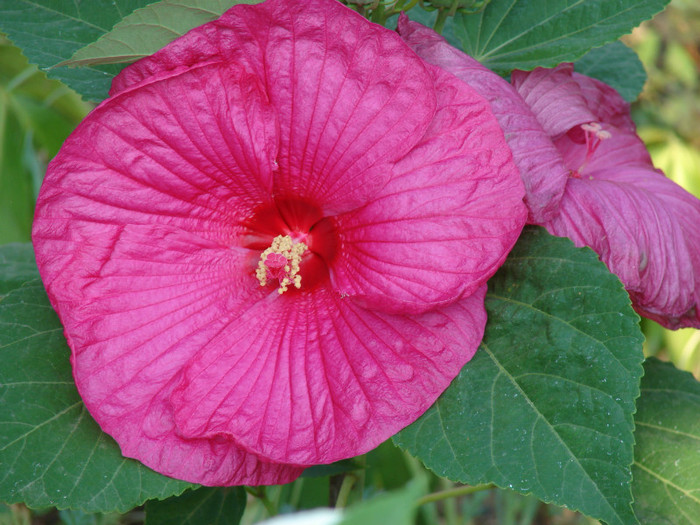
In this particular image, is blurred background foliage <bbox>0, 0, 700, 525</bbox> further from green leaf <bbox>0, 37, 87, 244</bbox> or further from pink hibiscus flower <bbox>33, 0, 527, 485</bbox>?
pink hibiscus flower <bbox>33, 0, 527, 485</bbox>

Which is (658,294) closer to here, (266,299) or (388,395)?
(388,395)

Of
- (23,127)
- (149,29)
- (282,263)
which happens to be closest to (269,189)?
(282,263)

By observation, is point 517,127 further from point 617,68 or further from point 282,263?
point 617,68

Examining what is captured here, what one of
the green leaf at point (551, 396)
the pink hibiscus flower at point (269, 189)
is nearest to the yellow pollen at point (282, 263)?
the pink hibiscus flower at point (269, 189)

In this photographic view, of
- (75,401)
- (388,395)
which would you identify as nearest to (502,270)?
(388,395)

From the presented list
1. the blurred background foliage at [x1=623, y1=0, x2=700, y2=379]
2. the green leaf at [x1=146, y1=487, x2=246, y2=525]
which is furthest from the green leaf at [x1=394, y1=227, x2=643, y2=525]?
the blurred background foliage at [x1=623, y1=0, x2=700, y2=379]

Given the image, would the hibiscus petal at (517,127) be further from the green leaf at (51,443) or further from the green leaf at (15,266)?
the green leaf at (15,266)
